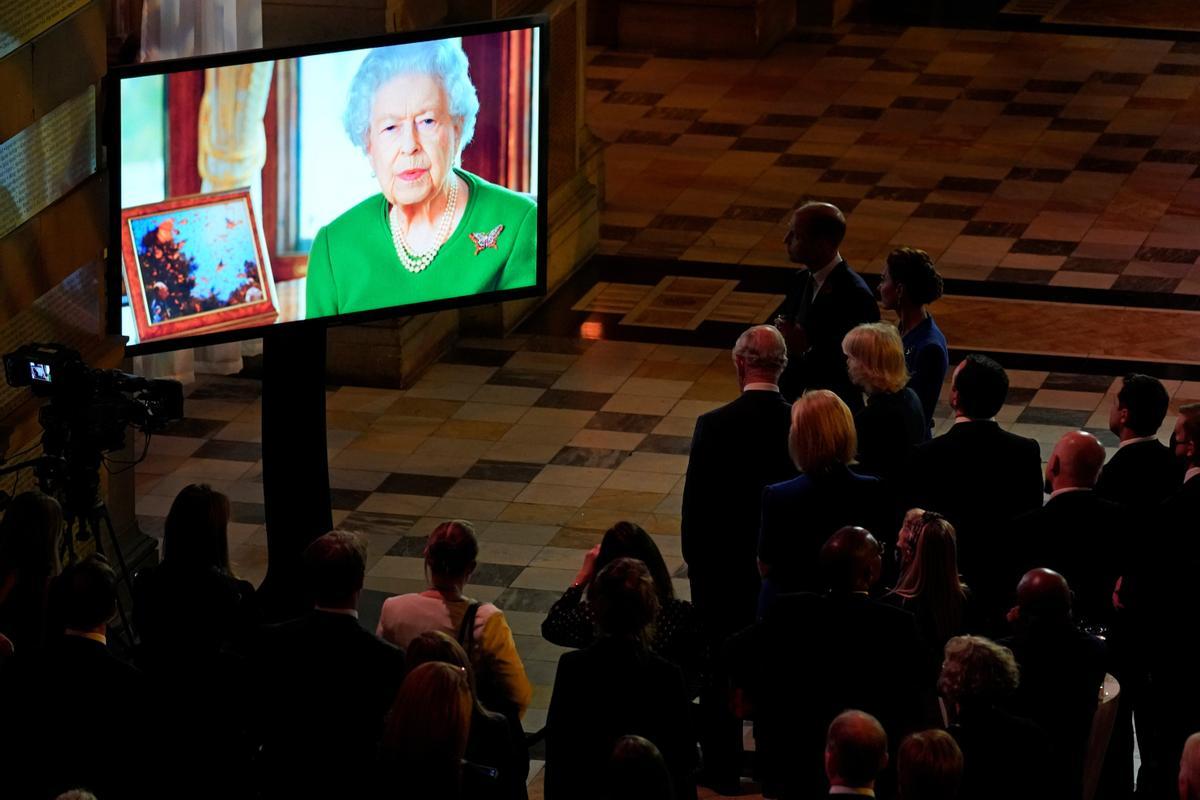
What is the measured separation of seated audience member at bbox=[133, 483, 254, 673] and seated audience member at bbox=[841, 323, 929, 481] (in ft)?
6.23

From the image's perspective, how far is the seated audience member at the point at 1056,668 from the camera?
4996mm

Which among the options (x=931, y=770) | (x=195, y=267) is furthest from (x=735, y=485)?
(x=931, y=770)

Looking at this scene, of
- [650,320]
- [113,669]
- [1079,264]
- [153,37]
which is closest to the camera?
[113,669]

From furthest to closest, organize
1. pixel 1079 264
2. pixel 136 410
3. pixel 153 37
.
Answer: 1. pixel 1079 264
2. pixel 153 37
3. pixel 136 410

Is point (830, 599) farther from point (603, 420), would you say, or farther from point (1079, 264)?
point (1079, 264)

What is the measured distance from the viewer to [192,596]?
5.20m

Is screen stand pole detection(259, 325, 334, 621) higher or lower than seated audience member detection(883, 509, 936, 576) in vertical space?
lower

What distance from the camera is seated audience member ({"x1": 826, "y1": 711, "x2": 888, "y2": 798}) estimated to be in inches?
170

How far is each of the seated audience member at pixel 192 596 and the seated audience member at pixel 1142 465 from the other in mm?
2311

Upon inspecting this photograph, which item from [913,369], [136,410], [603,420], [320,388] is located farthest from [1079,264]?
[136,410]

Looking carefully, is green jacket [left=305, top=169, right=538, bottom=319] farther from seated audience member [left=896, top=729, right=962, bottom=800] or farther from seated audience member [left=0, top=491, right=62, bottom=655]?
seated audience member [left=896, top=729, right=962, bottom=800]

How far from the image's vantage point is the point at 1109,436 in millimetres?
9430

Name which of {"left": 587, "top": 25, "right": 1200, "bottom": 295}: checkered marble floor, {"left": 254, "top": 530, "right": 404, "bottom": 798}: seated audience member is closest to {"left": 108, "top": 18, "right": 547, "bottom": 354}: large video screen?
{"left": 254, "top": 530, "right": 404, "bottom": 798}: seated audience member

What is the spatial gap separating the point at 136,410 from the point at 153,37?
10.5ft
